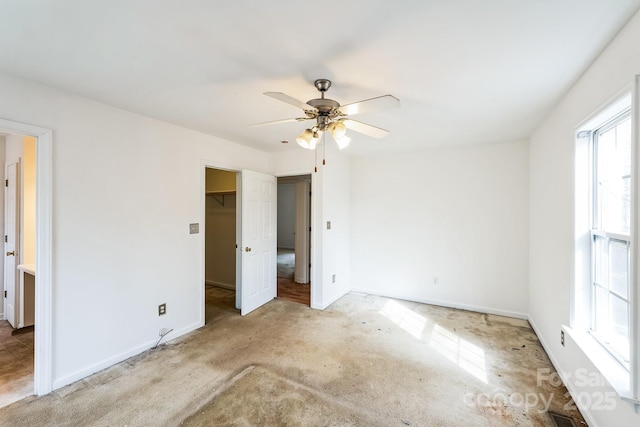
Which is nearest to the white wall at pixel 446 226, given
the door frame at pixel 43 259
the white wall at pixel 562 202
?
the white wall at pixel 562 202

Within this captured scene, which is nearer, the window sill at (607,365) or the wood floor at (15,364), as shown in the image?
the window sill at (607,365)

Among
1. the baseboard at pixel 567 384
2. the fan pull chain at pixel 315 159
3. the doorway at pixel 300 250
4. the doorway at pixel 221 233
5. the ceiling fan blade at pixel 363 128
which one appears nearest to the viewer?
the baseboard at pixel 567 384

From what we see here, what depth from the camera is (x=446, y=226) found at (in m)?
4.01

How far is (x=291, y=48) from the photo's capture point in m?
1.55

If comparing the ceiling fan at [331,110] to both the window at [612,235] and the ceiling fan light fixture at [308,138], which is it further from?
the window at [612,235]

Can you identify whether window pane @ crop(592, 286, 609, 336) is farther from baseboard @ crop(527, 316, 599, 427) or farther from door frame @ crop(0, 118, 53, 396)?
door frame @ crop(0, 118, 53, 396)

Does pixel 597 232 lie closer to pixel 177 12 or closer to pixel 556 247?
pixel 556 247

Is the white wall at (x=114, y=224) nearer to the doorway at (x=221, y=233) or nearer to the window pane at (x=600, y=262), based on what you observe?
the doorway at (x=221, y=233)

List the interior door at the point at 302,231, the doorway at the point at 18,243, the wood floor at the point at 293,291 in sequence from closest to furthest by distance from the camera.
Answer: the doorway at the point at 18,243
the wood floor at the point at 293,291
the interior door at the point at 302,231

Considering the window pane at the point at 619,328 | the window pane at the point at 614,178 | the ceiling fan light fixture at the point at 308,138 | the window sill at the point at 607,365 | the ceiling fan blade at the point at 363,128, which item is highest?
the ceiling fan blade at the point at 363,128

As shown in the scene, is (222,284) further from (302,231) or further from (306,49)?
(306,49)

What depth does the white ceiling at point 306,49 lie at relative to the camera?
4.16 ft

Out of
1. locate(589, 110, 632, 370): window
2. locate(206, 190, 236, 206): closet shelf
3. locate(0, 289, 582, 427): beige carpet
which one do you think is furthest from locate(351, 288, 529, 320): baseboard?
locate(206, 190, 236, 206): closet shelf

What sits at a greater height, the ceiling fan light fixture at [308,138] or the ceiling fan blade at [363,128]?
the ceiling fan blade at [363,128]
